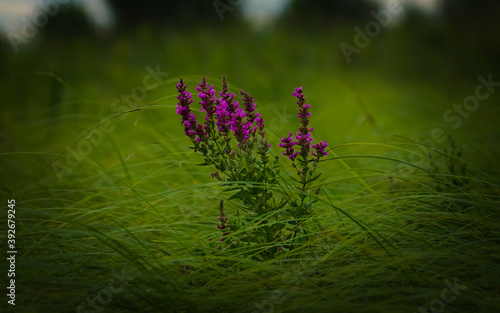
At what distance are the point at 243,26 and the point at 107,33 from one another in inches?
131

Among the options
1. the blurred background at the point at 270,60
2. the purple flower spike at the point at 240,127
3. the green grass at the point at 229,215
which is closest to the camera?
the green grass at the point at 229,215

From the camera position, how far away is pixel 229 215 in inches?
103

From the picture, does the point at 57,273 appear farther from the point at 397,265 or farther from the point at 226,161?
the point at 397,265

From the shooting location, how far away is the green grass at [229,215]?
1775mm

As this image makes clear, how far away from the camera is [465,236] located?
224cm

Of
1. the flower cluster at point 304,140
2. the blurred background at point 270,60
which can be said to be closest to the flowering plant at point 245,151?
the flower cluster at point 304,140

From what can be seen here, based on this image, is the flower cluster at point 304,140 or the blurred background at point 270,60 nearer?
the flower cluster at point 304,140

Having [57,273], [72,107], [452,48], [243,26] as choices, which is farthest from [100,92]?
[452,48]

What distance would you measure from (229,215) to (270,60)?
7.35m

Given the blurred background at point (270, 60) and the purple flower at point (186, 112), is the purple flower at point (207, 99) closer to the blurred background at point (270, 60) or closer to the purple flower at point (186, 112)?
the purple flower at point (186, 112)

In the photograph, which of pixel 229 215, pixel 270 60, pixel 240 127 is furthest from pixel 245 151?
pixel 270 60

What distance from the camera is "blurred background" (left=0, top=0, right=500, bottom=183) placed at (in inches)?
266

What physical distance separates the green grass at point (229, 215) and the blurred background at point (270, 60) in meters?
0.08

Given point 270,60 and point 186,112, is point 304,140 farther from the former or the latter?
point 270,60
